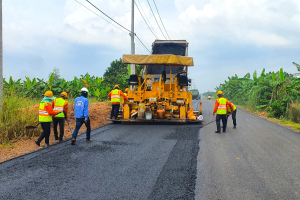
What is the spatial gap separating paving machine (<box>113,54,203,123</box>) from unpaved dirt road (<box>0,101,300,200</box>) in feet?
11.0

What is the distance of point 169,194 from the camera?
4.22 m

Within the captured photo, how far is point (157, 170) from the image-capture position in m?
5.39

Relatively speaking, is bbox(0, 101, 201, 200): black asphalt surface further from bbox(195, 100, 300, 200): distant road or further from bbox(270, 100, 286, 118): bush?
bbox(270, 100, 286, 118): bush

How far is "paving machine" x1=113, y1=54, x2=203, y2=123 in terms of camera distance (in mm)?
11844

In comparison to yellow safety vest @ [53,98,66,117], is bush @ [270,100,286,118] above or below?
below

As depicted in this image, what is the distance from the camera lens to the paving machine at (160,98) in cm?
1184

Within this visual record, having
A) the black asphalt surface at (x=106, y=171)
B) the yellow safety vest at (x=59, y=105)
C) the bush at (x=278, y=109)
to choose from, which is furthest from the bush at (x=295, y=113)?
the yellow safety vest at (x=59, y=105)

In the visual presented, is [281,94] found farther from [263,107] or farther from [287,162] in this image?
[287,162]

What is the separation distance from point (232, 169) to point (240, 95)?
2677 centimetres

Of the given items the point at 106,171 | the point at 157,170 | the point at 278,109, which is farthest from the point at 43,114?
the point at 278,109

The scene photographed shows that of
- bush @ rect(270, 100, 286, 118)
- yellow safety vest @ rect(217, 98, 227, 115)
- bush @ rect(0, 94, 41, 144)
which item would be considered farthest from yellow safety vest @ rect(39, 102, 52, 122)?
bush @ rect(270, 100, 286, 118)

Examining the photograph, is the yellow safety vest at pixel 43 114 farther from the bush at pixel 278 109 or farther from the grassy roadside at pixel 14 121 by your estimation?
the bush at pixel 278 109

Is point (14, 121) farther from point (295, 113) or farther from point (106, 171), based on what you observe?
point (295, 113)

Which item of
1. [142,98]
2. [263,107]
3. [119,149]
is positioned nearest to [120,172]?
[119,149]
